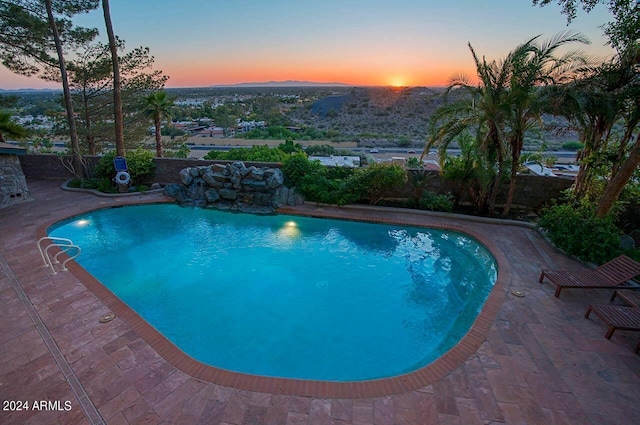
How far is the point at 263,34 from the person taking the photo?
33000 millimetres

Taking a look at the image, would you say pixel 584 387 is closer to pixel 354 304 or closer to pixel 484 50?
pixel 354 304

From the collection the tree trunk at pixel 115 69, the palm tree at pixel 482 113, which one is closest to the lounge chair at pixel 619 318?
the palm tree at pixel 482 113

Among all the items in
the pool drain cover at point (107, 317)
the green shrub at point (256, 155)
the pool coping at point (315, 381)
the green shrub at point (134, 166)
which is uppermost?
the green shrub at point (256, 155)

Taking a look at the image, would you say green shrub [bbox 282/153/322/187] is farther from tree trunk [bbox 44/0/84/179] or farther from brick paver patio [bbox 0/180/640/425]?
tree trunk [bbox 44/0/84/179]

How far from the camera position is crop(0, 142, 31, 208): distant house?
11500 mm

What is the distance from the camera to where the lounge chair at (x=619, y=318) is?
5.06 metres

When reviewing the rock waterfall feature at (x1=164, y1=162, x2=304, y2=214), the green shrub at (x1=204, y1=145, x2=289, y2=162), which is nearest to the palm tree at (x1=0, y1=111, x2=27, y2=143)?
the rock waterfall feature at (x1=164, y1=162, x2=304, y2=214)

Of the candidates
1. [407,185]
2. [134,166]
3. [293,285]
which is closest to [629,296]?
[293,285]

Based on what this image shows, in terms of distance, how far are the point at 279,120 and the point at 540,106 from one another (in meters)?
59.2

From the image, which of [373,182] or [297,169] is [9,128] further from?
[373,182]

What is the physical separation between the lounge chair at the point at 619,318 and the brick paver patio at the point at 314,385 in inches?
15.4

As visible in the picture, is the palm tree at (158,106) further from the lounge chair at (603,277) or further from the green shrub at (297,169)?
the lounge chair at (603,277)

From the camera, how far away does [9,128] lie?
46.4ft

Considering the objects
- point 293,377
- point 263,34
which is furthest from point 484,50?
point 263,34
